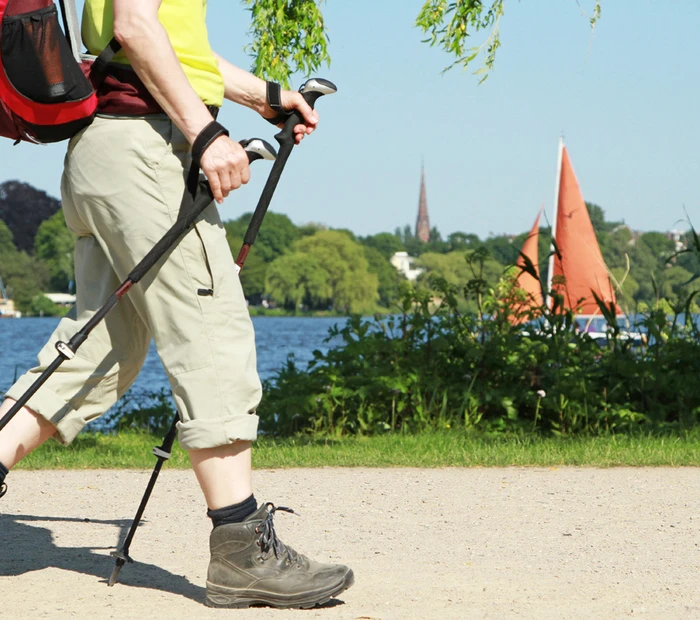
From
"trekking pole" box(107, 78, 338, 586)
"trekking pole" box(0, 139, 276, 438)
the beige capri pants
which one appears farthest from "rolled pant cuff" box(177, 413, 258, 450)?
"trekking pole" box(0, 139, 276, 438)

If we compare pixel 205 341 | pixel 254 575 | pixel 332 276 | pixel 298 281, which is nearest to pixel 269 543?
pixel 254 575

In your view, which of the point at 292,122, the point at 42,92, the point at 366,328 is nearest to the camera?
the point at 42,92

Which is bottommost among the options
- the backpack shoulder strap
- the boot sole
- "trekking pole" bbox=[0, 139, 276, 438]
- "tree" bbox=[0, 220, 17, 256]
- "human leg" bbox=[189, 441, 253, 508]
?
the boot sole

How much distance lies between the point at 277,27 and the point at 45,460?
3.64 metres

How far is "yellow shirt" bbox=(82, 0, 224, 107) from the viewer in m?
3.19

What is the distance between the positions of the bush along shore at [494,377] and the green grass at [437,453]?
0.59 meters

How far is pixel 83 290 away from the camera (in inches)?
137

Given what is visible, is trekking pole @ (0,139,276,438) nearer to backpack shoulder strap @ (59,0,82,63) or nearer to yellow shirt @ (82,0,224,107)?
yellow shirt @ (82,0,224,107)

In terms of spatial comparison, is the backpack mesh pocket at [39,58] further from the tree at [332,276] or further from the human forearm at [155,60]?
the tree at [332,276]

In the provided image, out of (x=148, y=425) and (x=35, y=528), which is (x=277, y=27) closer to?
(x=148, y=425)

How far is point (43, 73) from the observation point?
299cm

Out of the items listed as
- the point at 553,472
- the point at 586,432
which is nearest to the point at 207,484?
the point at 553,472

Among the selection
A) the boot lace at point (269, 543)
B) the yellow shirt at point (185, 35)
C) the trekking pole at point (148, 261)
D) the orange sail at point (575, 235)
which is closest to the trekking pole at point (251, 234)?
the trekking pole at point (148, 261)

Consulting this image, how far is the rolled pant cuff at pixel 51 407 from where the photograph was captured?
3.36m
